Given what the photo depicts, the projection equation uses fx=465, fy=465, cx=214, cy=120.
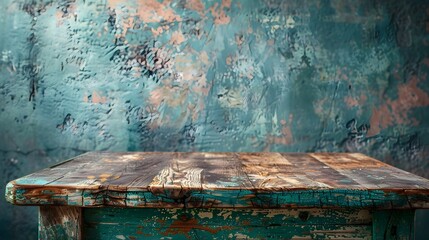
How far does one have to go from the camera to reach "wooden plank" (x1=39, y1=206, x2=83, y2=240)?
1.17 meters

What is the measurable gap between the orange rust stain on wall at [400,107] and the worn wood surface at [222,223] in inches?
40.7

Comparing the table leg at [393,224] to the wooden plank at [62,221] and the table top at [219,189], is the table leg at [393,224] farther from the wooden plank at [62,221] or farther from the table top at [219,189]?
the wooden plank at [62,221]

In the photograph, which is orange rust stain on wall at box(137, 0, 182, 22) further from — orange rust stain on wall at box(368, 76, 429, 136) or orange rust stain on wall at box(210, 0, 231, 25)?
orange rust stain on wall at box(368, 76, 429, 136)

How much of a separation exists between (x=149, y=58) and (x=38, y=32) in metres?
0.53

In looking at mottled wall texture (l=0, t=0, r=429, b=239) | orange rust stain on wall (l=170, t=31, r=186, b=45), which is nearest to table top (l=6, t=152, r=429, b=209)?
mottled wall texture (l=0, t=0, r=429, b=239)

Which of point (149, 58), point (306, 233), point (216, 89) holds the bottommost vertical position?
point (306, 233)

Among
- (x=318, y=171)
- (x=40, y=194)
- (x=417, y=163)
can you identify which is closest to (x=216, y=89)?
(x=318, y=171)

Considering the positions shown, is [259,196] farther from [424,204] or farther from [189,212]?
[424,204]

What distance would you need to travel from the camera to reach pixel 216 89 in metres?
2.14

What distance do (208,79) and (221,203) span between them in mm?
1096

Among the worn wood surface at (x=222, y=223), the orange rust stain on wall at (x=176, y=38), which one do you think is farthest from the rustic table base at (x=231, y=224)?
the orange rust stain on wall at (x=176, y=38)

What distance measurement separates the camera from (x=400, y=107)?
2146 millimetres

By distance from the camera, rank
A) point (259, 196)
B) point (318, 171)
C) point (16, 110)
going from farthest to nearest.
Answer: point (16, 110)
point (318, 171)
point (259, 196)

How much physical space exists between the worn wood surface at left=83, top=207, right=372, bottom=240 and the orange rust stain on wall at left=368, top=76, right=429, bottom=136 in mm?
1034
